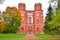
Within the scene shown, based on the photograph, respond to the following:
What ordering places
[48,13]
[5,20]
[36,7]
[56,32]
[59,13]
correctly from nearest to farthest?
[59,13]
[56,32]
[48,13]
[5,20]
[36,7]

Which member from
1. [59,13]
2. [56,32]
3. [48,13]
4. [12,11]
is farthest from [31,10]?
[59,13]

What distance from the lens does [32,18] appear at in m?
88.9

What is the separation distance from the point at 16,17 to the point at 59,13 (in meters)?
40.1

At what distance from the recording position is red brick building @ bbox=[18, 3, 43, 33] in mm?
88000

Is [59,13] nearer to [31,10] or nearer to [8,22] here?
[8,22]

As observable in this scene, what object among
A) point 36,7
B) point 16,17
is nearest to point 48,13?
point 16,17

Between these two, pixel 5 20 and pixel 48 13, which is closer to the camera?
pixel 48 13

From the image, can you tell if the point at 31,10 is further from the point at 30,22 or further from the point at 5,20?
the point at 5,20

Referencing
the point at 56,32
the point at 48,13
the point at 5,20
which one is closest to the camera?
the point at 56,32

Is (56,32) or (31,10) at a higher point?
(31,10)

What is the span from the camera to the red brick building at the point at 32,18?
88.0 metres

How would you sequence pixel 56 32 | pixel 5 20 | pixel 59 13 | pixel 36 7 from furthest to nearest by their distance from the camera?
pixel 36 7
pixel 5 20
pixel 56 32
pixel 59 13

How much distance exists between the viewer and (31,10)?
295ft

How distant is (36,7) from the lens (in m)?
88.6
